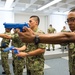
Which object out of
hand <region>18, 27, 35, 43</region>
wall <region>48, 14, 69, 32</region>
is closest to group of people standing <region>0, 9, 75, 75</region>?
hand <region>18, 27, 35, 43</region>

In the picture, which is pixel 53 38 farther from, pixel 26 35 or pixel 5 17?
pixel 5 17

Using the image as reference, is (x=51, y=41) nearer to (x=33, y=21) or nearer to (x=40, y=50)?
(x=40, y=50)

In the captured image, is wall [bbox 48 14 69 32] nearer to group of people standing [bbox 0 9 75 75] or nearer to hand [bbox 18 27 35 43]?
group of people standing [bbox 0 9 75 75]

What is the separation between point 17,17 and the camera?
30.7ft

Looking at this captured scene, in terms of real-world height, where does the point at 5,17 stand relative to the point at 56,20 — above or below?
above

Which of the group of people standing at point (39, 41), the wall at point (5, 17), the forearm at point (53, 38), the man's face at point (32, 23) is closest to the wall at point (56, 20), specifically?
the wall at point (5, 17)

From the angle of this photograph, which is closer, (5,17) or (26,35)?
(26,35)

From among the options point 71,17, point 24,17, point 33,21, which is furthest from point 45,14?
point 71,17

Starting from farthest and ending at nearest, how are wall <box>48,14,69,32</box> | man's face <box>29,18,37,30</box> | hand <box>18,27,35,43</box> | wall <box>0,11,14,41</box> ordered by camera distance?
1. wall <box>48,14,69,32</box>
2. wall <box>0,11,14,41</box>
3. man's face <box>29,18,37,30</box>
4. hand <box>18,27,35,43</box>

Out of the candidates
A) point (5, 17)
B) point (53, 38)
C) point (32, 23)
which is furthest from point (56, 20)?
point (53, 38)

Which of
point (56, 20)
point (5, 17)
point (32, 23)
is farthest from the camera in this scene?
point (56, 20)

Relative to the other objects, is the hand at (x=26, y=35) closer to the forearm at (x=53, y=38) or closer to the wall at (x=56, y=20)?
the forearm at (x=53, y=38)

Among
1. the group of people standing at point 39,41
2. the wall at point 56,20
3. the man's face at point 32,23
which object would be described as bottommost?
the group of people standing at point 39,41

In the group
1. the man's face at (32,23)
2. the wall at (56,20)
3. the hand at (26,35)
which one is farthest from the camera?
the wall at (56,20)
